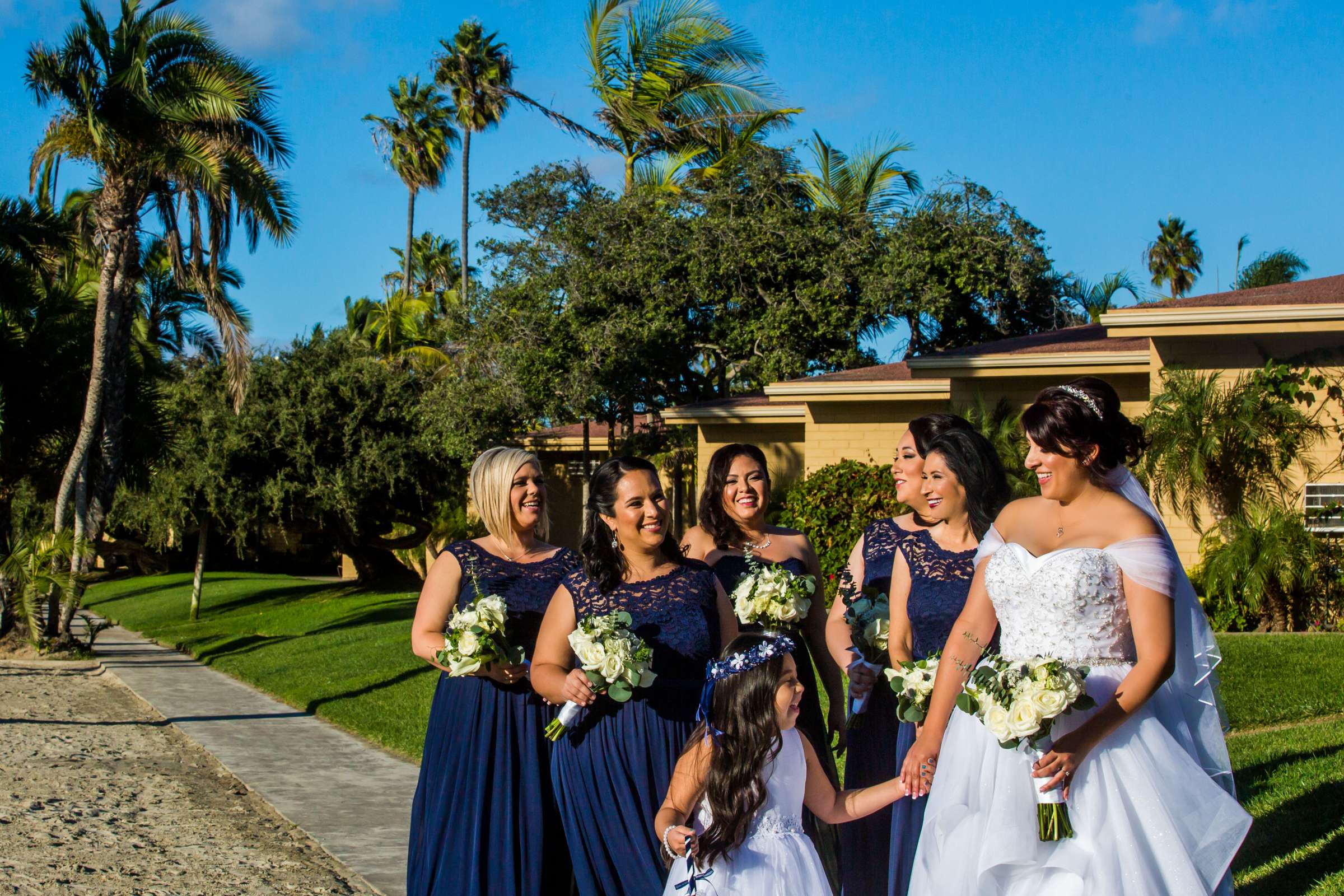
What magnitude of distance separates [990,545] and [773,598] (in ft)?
4.15

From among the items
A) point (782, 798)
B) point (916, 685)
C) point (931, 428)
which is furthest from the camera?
point (931, 428)

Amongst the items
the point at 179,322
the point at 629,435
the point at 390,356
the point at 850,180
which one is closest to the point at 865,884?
the point at 629,435

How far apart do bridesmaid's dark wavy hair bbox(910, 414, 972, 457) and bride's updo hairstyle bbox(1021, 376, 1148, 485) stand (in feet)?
3.51

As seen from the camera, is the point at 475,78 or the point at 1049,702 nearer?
the point at 1049,702

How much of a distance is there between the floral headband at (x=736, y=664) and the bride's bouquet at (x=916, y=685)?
657 mm

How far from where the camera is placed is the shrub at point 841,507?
16453 millimetres

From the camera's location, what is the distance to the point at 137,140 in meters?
18.1

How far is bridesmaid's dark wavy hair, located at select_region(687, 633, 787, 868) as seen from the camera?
3887 millimetres

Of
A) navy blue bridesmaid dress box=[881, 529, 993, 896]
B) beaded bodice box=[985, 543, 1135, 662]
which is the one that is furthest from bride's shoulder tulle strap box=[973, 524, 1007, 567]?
navy blue bridesmaid dress box=[881, 529, 993, 896]

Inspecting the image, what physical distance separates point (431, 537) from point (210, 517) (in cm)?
506

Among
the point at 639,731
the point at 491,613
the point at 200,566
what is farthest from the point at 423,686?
the point at 200,566

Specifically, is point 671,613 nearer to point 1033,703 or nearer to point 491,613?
point 491,613

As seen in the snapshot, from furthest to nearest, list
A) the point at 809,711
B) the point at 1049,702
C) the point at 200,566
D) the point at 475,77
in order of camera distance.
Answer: the point at 475,77, the point at 200,566, the point at 809,711, the point at 1049,702

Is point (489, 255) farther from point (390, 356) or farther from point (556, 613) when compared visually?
point (556, 613)
